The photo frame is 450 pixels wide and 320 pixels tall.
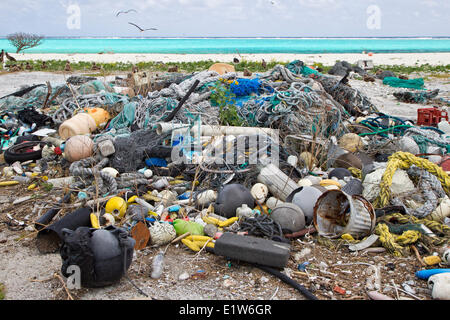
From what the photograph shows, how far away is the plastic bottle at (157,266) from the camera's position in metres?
3.34

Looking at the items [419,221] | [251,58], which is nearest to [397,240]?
[419,221]

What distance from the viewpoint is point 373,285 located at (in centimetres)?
323

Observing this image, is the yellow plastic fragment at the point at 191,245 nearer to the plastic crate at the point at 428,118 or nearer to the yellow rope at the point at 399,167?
the yellow rope at the point at 399,167

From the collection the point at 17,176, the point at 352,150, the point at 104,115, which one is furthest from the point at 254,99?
the point at 17,176

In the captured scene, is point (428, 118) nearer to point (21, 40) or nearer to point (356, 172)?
point (356, 172)

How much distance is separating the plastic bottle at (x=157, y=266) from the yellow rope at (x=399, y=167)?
2.73 m

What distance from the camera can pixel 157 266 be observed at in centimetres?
341

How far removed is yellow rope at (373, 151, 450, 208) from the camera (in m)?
4.49

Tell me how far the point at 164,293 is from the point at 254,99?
16.8 feet

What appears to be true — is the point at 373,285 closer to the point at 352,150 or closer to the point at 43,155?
the point at 352,150

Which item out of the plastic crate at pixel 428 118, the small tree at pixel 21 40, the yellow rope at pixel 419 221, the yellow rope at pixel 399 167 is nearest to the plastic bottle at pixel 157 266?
the yellow rope at pixel 419 221

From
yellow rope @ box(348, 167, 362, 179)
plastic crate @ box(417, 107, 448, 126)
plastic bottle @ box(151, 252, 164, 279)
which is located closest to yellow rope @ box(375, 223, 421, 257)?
yellow rope @ box(348, 167, 362, 179)

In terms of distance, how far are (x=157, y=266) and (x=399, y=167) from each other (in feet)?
10.8

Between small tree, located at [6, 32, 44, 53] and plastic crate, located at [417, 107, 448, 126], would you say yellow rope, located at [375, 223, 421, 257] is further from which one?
small tree, located at [6, 32, 44, 53]
